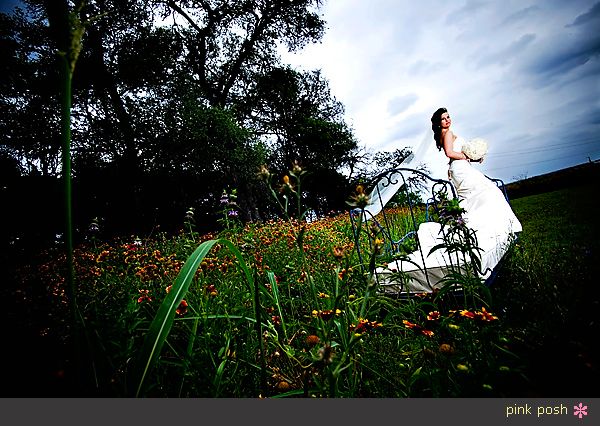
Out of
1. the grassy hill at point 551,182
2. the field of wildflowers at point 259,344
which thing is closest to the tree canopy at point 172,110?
the field of wildflowers at point 259,344

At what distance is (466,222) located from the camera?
1.88m

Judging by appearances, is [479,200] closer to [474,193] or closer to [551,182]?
[474,193]

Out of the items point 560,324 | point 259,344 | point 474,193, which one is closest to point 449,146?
point 474,193

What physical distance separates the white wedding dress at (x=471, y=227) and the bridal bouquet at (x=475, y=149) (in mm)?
130

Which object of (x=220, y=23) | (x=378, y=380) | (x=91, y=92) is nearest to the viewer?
(x=378, y=380)

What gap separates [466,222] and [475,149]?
2.55 meters

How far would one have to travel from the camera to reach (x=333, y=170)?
41.2ft

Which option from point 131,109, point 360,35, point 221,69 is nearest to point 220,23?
point 221,69

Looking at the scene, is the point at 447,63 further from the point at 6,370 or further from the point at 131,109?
the point at 131,109

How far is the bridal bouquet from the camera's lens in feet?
12.6

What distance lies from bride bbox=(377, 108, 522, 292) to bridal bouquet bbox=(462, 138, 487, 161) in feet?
0.25

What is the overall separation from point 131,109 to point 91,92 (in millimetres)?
876

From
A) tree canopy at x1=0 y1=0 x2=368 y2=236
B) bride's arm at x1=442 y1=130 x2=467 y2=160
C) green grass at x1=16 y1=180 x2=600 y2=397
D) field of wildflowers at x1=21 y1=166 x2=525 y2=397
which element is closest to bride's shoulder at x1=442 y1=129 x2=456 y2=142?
bride's arm at x1=442 y1=130 x2=467 y2=160
